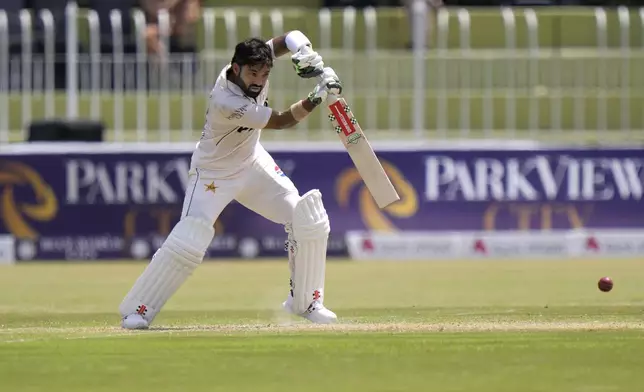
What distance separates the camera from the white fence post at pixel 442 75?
518 inches

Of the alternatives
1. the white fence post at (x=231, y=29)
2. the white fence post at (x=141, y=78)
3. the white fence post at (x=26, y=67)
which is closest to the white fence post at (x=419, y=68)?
the white fence post at (x=231, y=29)

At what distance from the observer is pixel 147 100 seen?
42.9 feet

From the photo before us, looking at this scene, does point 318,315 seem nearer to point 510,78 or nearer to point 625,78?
point 510,78

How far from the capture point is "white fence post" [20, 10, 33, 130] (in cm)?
1278

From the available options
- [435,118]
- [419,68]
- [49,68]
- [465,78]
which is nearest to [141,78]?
[49,68]

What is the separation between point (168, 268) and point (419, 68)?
632 cm

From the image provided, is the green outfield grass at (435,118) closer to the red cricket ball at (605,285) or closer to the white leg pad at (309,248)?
the red cricket ball at (605,285)

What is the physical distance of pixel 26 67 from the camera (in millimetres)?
12977

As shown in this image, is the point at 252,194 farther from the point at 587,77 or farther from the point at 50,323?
the point at 587,77

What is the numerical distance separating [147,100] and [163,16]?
29.6 inches

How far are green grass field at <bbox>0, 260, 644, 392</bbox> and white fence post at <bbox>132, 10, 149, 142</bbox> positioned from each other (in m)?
2.42

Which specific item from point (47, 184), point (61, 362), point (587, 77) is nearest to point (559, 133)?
point (587, 77)

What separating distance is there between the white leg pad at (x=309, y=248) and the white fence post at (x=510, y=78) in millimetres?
6019

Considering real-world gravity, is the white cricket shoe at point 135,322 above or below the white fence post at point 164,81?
below
